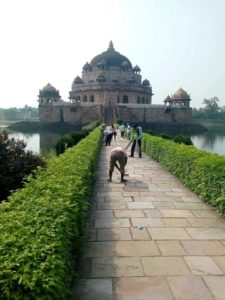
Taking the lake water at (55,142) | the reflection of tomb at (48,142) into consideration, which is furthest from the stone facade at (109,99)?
the reflection of tomb at (48,142)

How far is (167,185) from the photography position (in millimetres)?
8047

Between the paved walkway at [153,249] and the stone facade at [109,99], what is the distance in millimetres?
43476

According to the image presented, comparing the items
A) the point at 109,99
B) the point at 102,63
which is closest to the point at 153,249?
the point at 109,99

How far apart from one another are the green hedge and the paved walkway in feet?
1.42

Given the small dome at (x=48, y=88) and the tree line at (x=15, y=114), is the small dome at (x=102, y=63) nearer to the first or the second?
the small dome at (x=48, y=88)

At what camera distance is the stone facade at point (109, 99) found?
51.2 meters

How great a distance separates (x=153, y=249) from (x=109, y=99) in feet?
163

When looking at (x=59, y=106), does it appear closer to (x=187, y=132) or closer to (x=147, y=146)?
(x=187, y=132)

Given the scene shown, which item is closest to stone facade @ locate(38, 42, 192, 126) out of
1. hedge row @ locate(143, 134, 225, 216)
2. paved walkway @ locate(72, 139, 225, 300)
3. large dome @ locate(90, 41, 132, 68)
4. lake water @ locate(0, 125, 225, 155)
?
large dome @ locate(90, 41, 132, 68)

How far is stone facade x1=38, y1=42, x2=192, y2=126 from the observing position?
51.2 metres

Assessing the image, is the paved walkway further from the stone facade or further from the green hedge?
the stone facade

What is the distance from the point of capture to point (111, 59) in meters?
57.4

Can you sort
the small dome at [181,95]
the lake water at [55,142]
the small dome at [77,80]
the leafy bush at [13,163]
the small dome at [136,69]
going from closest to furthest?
the leafy bush at [13,163] → the lake water at [55,142] → the small dome at [181,95] → the small dome at [77,80] → the small dome at [136,69]

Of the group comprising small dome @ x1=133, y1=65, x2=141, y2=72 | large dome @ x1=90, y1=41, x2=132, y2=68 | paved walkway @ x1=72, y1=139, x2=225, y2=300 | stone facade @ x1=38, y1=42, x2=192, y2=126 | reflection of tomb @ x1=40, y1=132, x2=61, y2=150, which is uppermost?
large dome @ x1=90, y1=41, x2=132, y2=68
